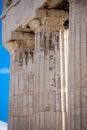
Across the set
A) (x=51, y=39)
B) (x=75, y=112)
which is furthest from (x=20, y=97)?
(x=75, y=112)

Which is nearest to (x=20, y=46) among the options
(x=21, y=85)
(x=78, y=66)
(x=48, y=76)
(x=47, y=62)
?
(x=21, y=85)

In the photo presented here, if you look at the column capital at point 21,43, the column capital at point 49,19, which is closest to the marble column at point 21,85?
the column capital at point 21,43

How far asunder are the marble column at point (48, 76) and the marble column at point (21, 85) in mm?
6695

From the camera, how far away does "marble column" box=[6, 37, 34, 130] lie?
200 feet

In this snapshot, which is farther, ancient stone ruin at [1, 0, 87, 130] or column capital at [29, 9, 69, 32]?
column capital at [29, 9, 69, 32]

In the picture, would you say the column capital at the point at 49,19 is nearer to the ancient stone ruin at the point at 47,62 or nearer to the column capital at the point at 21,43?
the ancient stone ruin at the point at 47,62

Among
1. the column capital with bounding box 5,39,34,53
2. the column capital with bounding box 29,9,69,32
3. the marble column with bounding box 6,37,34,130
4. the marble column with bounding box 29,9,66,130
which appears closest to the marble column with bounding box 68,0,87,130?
the column capital with bounding box 29,9,69,32

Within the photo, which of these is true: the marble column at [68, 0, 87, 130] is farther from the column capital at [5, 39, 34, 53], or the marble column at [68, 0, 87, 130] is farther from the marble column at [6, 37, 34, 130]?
the marble column at [6, 37, 34, 130]

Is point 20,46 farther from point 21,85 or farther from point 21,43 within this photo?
point 21,85

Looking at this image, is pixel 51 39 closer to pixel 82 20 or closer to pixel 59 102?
pixel 59 102

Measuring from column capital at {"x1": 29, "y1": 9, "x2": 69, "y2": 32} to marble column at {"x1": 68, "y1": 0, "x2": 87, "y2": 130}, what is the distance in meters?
6.35

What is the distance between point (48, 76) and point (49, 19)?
15.5 ft

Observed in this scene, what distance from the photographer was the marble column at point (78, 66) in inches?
1734

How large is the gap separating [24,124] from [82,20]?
18555 millimetres
